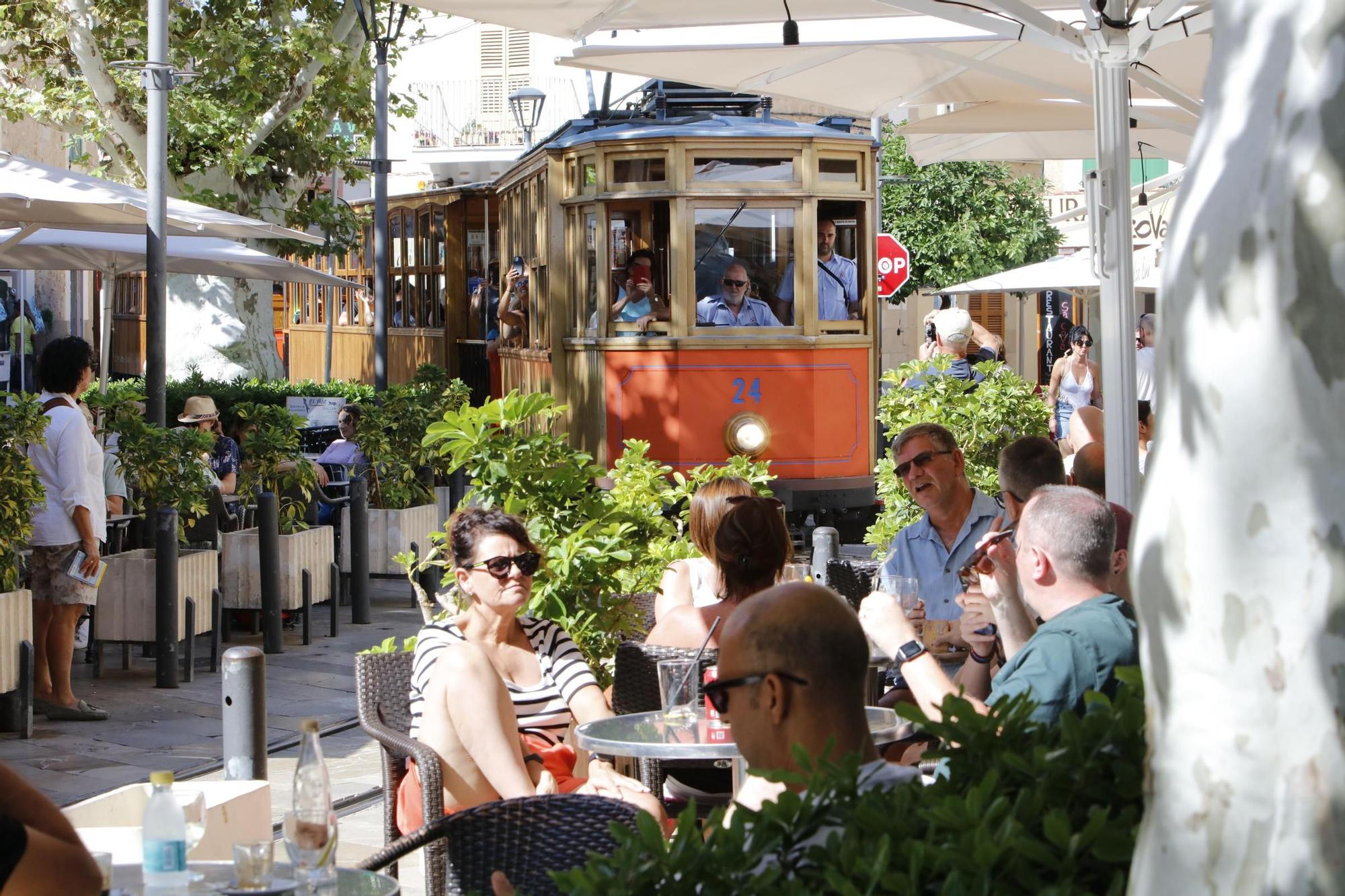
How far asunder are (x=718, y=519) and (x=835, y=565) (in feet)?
4.88

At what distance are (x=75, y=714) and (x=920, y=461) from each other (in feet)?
13.9

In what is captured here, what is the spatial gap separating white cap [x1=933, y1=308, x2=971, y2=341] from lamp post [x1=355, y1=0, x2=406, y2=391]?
804 cm

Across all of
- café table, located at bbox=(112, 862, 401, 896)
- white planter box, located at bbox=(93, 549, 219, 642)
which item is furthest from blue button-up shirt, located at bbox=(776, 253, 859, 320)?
café table, located at bbox=(112, 862, 401, 896)

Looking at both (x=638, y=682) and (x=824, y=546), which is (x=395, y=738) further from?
(x=824, y=546)

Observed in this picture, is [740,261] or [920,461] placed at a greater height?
[740,261]

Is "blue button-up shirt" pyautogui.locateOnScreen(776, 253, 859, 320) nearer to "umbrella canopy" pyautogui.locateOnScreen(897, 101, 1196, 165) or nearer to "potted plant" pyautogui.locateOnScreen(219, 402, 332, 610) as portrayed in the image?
"umbrella canopy" pyautogui.locateOnScreen(897, 101, 1196, 165)

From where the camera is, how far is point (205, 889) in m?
3.09

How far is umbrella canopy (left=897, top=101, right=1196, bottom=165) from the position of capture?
9.09m

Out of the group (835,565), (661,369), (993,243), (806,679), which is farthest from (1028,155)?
(993,243)

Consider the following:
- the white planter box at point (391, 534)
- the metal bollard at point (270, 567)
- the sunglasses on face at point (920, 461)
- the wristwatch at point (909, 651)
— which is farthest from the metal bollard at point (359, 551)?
the wristwatch at point (909, 651)

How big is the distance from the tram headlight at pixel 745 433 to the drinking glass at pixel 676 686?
27.1 ft

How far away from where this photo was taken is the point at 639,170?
40.8 feet

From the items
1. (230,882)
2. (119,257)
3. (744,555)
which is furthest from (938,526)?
(119,257)

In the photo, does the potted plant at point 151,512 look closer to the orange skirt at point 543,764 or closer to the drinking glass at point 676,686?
the orange skirt at point 543,764
